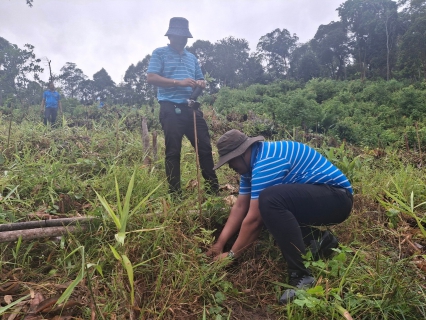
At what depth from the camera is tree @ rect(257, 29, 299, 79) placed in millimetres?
38250

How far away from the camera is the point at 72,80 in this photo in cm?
3534

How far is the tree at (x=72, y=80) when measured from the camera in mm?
34656

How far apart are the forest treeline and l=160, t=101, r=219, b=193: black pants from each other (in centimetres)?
1441

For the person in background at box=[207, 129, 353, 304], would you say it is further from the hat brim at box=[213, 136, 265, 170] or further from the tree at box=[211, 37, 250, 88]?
the tree at box=[211, 37, 250, 88]

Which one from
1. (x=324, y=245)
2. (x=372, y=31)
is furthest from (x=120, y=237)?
(x=372, y=31)

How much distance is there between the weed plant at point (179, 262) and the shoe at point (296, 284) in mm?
51

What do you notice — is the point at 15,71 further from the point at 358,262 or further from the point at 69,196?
the point at 358,262

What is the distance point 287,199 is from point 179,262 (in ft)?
2.52

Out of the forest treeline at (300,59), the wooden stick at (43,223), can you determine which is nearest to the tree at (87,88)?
the forest treeline at (300,59)

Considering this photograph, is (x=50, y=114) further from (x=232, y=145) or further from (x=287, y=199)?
(x=287, y=199)

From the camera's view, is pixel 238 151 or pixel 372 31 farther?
pixel 372 31

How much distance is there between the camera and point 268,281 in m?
1.89

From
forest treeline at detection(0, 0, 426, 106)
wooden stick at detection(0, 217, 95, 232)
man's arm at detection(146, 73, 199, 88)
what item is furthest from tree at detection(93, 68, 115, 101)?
wooden stick at detection(0, 217, 95, 232)

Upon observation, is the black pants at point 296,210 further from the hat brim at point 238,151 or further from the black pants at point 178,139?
the black pants at point 178,139
